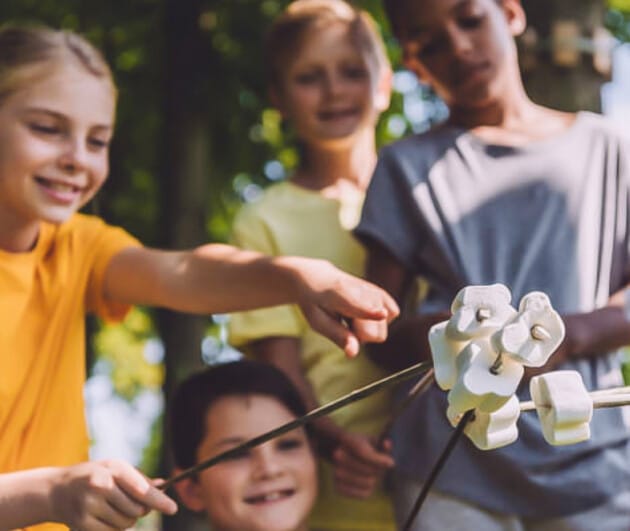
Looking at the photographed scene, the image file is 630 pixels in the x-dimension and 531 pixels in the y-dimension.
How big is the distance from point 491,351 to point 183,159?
16.5 ft

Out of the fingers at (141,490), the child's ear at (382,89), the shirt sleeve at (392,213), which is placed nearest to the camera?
the fingers at (141,490)

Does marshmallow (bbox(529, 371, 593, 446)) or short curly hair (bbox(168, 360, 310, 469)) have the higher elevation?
marshmallow (bbox(529, 371, 593, 446))

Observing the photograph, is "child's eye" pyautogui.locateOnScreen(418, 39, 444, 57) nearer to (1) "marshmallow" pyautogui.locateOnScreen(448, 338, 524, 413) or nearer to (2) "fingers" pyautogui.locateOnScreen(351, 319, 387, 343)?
(2) "fingers" pyautogui.locateOnScreen(351, 319, 387, 343)

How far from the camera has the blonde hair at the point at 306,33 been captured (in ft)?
10.4

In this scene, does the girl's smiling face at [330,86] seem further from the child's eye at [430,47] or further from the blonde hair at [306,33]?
the child's eye at [430,47]

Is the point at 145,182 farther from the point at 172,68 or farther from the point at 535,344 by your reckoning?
the point at 535,344

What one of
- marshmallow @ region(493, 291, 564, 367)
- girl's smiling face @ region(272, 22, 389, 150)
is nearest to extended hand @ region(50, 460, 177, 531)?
marshmallow @ region(493, 291, 564, 367)

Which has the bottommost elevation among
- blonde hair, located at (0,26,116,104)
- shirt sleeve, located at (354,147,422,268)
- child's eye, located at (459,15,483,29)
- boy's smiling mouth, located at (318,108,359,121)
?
shirt sleeve, located at (354,147,422,268)

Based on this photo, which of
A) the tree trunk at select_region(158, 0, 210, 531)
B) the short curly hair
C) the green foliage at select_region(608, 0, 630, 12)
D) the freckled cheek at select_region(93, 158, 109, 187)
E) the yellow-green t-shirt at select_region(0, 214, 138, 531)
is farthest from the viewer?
the green foliage at select_region(608, 0, 630, 12)

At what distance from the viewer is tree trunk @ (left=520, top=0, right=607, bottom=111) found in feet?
12.0

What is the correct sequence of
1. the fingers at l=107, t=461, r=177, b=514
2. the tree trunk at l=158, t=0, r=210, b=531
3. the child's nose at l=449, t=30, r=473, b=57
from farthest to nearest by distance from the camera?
the tree trunk at l=158, t=0, r=210, b=531
the child's nose at l=449, t=30, r=473, b=57
the fingers at l=107, t=461, r=177, b=514

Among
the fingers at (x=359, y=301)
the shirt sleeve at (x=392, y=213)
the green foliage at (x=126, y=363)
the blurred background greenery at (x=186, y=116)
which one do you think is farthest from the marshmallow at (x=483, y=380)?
the green foliage at (x=126, y=363)

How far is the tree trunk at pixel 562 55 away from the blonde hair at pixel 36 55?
5.06ft

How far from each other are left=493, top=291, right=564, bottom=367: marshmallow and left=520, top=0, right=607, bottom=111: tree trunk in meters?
2.28
